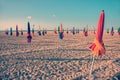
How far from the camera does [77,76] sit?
8609 mm

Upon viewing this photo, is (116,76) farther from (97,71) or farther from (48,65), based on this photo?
(48,65)

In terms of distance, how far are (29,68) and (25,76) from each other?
1593mm

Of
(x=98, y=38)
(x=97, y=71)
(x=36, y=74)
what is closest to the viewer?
(x=98, y=38)

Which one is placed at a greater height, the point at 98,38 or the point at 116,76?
the point at 98,38

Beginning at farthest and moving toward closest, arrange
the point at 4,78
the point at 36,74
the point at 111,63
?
the point at 111,63, the point at 36,74, the point at 4,78

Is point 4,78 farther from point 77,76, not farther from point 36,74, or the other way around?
point 77,76

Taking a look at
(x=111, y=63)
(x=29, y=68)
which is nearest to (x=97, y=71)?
(x=111, y=63)

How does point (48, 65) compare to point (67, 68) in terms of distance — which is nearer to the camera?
point (67, 68)

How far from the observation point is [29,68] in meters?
10.2

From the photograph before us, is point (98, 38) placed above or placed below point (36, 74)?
above

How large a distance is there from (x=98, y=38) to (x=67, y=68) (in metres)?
3.21

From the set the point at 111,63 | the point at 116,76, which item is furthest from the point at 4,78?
the point at 111,63

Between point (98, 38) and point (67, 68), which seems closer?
point (98, 38)

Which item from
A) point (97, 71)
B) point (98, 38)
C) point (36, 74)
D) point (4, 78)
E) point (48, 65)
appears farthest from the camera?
point (48, 65)
